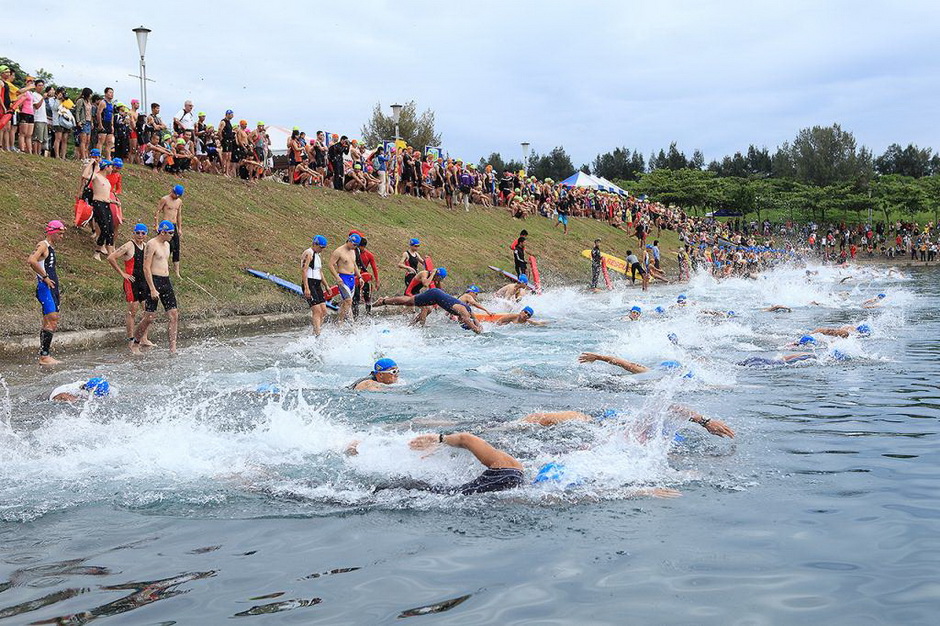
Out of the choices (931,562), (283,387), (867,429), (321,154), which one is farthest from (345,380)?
(321,154)

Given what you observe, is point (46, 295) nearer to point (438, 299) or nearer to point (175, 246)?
point (175, 246)

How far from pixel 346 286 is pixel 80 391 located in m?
6.80

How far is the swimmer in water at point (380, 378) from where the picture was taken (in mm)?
10288

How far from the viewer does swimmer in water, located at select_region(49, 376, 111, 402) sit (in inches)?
372

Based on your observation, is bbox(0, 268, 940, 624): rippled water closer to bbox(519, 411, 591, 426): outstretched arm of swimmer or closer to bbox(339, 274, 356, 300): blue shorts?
bbox(519, 411, 591, 426): outstretched arm of swimmer

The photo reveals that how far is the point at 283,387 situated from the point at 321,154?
18.6 metres

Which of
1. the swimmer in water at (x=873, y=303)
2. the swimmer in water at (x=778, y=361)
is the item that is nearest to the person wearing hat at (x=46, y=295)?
the swimmer in water at (x=778, y=361)

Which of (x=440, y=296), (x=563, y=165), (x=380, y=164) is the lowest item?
(x=440, y=296)

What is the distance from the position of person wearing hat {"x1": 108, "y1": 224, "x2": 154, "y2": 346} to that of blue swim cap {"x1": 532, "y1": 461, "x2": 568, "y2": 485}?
8.79 metres

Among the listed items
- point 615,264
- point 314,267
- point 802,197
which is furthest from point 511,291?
point 802,197

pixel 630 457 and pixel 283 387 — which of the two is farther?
pixel 283 387

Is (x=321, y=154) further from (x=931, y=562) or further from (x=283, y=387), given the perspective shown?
(x=931, y=562)

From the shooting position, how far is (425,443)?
6922mm

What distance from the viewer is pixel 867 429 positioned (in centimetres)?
841
